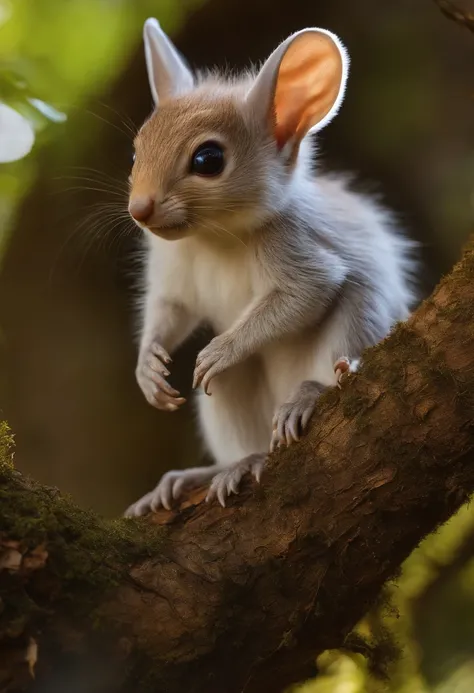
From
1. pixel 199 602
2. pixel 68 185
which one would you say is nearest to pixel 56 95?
pixel 68 185

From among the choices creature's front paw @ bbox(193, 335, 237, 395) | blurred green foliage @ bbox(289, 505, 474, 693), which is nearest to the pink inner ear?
creature's front paw @ bbox(193, 335, 237, 395)

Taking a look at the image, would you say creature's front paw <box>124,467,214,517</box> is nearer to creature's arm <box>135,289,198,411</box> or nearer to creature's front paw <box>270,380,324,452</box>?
creature's arm <box>135,289,198,411</box>

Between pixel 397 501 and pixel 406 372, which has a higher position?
pixel 406 372

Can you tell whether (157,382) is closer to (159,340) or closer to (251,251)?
(159,340)

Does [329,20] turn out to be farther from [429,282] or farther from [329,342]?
[329,342]

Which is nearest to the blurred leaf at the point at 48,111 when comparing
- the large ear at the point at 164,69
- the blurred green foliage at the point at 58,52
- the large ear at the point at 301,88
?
the blurred green foliage at the point at 58,52

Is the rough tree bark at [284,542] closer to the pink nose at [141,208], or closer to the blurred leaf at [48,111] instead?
the pink nose at [141,208]
